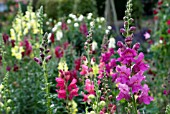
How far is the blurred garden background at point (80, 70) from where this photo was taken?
2611 millimetres

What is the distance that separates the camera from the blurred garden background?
2.61m

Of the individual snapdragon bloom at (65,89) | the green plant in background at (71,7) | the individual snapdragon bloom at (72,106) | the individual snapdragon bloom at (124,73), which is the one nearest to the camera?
the individual snapdragon bloom at (124,73)

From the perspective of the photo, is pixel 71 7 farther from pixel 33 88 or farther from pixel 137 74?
pixel 137 74

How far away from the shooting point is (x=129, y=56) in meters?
2.53

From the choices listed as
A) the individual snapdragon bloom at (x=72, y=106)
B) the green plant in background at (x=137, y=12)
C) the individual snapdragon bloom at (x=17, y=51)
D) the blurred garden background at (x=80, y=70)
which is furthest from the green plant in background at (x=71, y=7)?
the individual snapdragon bloom at (x=72, y=106)

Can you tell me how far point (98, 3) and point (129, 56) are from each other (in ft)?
34.7

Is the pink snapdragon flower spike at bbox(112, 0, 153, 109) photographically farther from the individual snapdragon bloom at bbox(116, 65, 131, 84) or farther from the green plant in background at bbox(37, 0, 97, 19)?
the green plant in background at bbox(37, 0, 97, 19)

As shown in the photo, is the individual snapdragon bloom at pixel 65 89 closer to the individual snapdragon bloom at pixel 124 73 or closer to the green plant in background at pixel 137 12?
the individual snapdragon bloom at pixel 124 73

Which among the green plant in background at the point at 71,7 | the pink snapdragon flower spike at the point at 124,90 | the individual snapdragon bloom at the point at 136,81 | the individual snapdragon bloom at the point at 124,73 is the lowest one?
the pink snapdragon flower spike at the point at 124,90

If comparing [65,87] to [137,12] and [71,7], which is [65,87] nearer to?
[71,7]

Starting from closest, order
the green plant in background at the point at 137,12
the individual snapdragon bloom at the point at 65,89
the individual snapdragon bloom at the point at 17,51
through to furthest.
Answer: the individual snapdragon bloom at the point at 65,89, the individual snapdragon bloom at the point at 17,51, the green plant in background at the point at 137,12

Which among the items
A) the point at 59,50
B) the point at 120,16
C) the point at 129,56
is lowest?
the point at 129,56

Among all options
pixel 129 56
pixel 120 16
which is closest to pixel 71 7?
pixel 120 16

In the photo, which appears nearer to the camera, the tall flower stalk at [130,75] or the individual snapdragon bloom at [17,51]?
the tall flower stalk at [130,75]
